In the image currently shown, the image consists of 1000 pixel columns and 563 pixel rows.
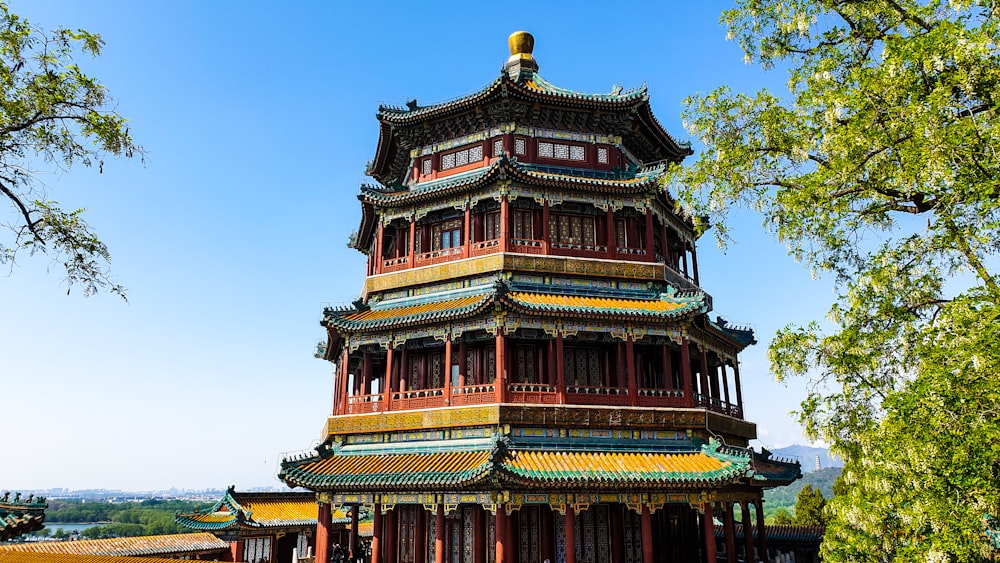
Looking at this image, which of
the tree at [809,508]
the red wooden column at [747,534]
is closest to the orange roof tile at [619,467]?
the red wooden column at [747,534]

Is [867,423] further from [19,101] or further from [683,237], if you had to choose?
[683,237]

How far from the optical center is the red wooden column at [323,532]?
61.0 feet

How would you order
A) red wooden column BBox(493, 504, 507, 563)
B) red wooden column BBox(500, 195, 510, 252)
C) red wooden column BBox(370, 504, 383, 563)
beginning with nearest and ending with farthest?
red wooden column BBox(493, 504, 507, 563) → red wooden column BBox(370, 504, 383, 563) → red wooden column BBox(500, 195, 510, 252)

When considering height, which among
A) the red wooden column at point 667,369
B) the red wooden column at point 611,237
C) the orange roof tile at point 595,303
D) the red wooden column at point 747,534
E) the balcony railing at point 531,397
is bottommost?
the red wooden column at point 747,534

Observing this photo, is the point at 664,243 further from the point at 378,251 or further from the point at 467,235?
the point at 378,251

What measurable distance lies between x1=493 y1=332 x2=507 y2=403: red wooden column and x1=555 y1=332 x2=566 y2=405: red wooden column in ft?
4.69

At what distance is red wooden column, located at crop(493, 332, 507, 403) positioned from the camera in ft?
59.4

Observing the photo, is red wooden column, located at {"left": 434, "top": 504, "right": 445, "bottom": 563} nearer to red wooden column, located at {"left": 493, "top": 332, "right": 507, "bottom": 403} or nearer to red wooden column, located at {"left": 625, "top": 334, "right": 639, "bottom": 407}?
red wooden column, located at {"left": 493, "top": 332, "right": 507, "bottom": 403}

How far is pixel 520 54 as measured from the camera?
2588cm

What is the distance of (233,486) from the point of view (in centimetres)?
2533

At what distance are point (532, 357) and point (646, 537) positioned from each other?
5955 millimetres

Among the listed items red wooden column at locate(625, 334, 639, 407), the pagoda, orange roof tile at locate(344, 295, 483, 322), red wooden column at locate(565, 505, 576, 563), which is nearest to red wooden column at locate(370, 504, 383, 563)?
the pagoda

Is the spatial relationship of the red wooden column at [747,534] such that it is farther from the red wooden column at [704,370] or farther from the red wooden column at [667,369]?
the red wooden column at [667,369]

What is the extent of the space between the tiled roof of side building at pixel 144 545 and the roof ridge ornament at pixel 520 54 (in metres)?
21.3
